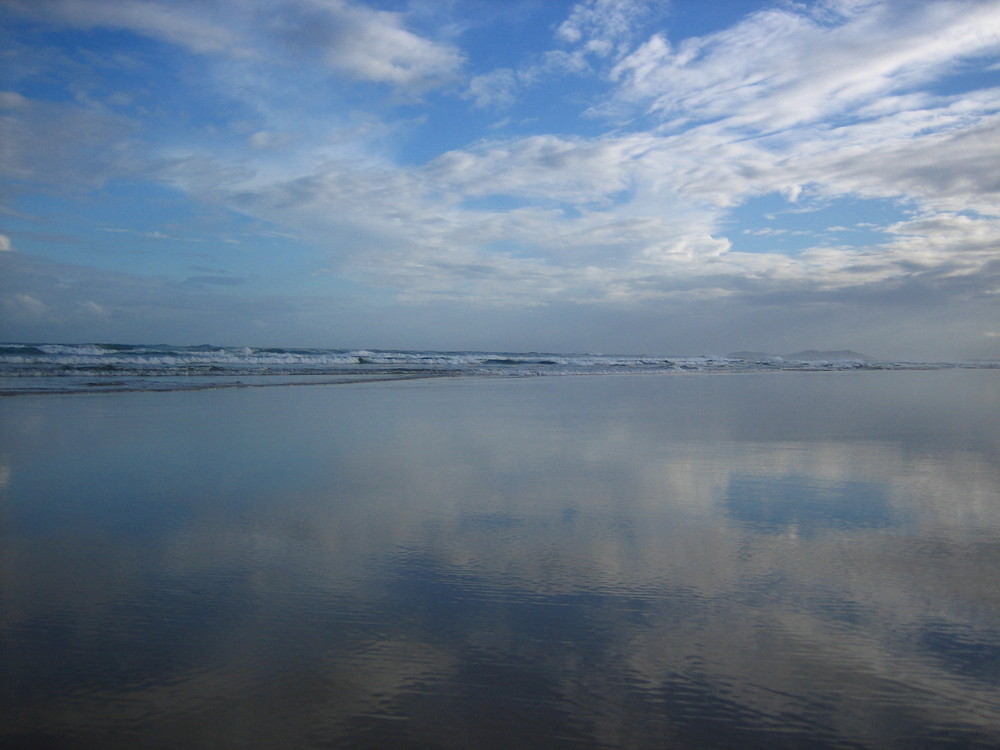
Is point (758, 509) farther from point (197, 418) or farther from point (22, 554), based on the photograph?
point (197, 418)

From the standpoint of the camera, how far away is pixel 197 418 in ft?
28.5

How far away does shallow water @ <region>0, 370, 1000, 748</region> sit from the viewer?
1.89m

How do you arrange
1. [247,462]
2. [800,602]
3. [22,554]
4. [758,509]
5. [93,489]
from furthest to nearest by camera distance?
1. [247,462]
2. [93,489]
3. [758,509]
4. [22,554]
5. [800,602]

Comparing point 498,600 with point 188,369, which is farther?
point 188,369

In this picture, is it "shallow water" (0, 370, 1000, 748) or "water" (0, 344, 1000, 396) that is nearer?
"shallow water" (0, 370, 1000, 748)

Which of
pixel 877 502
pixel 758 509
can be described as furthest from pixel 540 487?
pixel 877 502

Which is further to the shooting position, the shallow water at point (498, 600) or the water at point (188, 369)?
the water at point (188, 369)

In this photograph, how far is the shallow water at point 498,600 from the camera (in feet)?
6.20

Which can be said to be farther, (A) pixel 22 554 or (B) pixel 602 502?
(B) pixel 602 502

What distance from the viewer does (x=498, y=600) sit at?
8.82ft

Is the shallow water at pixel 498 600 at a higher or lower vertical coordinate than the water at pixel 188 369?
lower

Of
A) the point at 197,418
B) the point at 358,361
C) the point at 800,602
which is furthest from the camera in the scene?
the point at 358,361

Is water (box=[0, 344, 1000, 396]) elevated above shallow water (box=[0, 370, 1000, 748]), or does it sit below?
above

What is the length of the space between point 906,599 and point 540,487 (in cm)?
247
